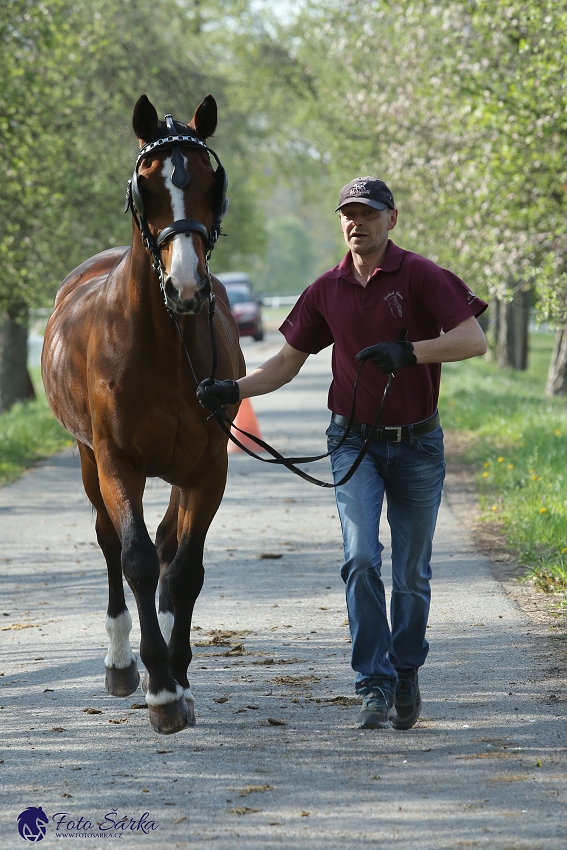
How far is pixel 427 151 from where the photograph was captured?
1958 centimetres

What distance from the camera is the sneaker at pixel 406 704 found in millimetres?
4664

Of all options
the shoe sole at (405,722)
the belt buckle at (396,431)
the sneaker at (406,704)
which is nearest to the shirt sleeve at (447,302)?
the belt buckle at (396,431)

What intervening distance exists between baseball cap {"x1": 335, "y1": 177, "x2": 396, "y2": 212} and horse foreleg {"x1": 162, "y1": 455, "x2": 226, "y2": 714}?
54.1 inches

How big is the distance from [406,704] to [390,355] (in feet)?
4.84

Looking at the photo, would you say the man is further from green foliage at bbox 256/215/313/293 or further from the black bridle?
green foliage at bbox 256/215/313/293

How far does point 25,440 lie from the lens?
14.7 metres

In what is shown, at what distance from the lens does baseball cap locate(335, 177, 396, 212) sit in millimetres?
4582

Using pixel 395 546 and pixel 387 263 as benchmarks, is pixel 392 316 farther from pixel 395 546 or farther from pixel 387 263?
pixel 395 546

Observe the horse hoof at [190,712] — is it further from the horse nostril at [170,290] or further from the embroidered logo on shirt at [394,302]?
the embroidered logo on shirt at [394,302]

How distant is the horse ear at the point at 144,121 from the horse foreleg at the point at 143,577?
139cm

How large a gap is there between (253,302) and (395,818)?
1376 inches

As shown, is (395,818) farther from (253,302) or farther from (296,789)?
(253,302)

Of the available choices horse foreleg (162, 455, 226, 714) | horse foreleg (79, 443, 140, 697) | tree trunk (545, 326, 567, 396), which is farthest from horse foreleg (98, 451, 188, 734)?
tree trunk (545, 326, 567, 396)

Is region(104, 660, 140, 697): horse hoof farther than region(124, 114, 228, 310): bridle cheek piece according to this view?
Yes
